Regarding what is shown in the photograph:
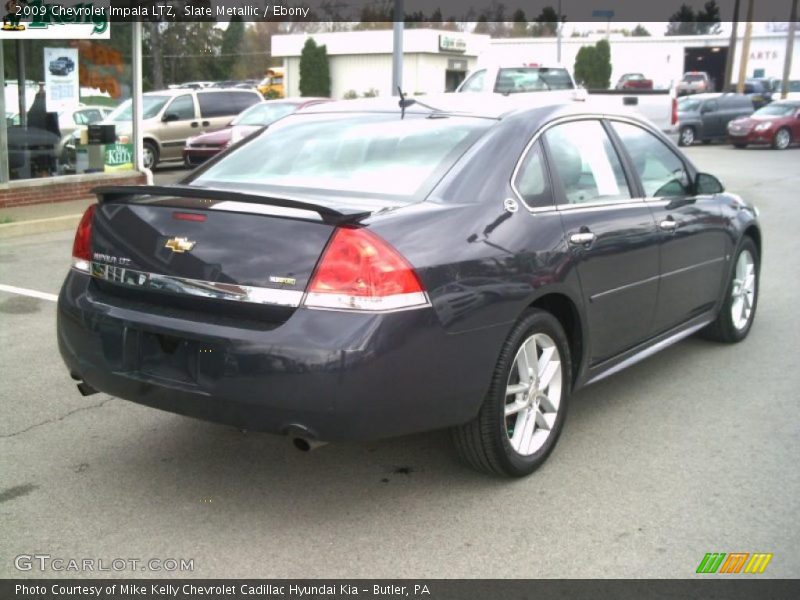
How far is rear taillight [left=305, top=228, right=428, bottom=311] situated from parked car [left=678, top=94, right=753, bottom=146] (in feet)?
85.5

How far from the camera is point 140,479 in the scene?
3906 millimetres

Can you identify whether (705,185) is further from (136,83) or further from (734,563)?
(136,83)

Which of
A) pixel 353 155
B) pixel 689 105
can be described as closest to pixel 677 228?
A: pixel 353 155

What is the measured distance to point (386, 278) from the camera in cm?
322

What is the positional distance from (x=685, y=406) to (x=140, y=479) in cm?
301

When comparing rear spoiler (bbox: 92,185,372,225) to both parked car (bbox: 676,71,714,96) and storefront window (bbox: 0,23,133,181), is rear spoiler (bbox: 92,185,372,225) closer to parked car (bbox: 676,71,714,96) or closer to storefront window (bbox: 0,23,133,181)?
storefront window (bbox: 0,23,133,181)

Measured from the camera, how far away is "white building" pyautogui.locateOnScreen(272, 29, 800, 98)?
48594 mm

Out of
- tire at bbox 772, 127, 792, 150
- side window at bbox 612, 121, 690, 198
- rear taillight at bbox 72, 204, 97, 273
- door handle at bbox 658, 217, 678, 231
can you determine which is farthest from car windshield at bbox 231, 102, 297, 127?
tire at bbox 772, 127, 792, 150

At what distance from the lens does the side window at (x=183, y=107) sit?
1910cm

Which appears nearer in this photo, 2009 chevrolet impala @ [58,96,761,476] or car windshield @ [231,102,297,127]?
2009 chevrolet impala @ [58,96,761,476]

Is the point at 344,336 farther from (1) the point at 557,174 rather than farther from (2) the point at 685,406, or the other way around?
(2) the point at 685,406

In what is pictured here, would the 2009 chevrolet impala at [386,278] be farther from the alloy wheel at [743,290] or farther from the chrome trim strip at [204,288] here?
the alloy wheel at [743,290]

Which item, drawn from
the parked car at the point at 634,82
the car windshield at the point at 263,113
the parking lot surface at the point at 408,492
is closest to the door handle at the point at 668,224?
the parking lot surface at the point at 408,492

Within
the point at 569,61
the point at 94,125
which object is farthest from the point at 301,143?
the point at 569,61
